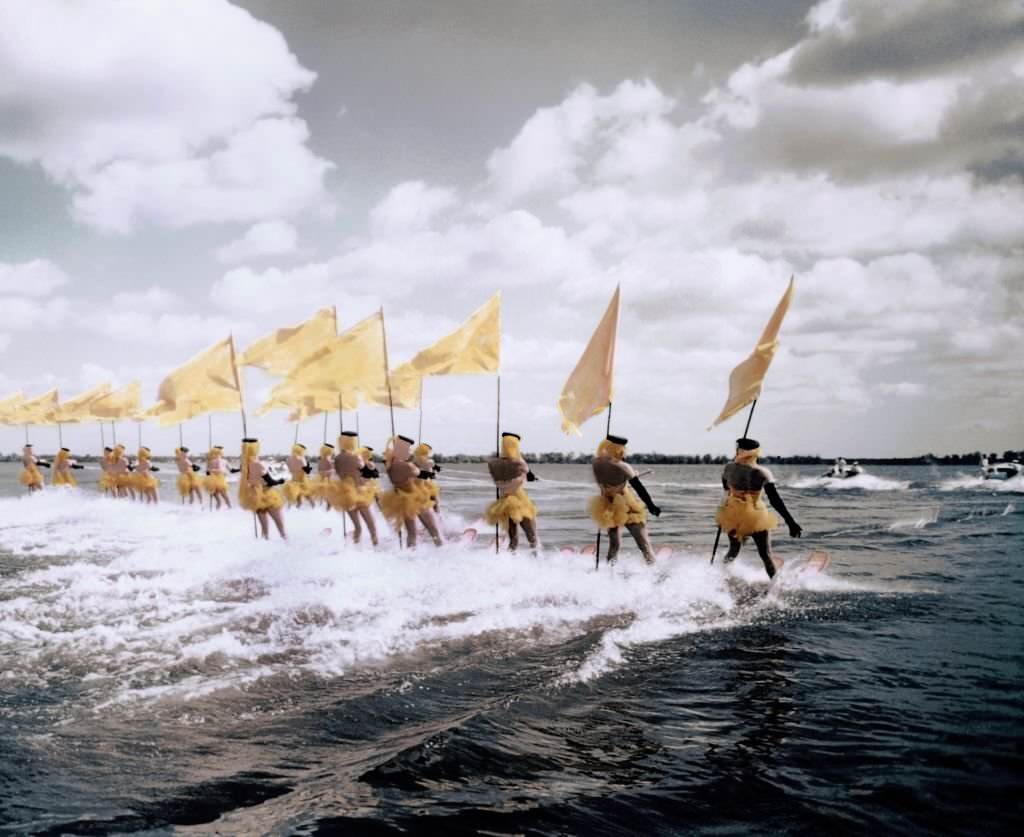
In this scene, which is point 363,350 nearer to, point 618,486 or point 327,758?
point 618,486

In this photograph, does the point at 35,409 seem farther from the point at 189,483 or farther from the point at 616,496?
the point at 616,496

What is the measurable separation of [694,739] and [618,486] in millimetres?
6736

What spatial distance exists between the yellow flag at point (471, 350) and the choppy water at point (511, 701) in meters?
4.20

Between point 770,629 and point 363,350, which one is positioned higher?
point 363,350

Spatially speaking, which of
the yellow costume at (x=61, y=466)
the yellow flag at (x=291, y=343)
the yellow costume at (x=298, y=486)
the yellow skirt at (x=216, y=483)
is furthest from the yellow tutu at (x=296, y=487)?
the yellow costume at (x=61, y=466)

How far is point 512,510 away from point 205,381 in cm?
948

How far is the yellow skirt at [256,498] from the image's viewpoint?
16.1 metres

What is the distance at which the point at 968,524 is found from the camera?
22.3 meters

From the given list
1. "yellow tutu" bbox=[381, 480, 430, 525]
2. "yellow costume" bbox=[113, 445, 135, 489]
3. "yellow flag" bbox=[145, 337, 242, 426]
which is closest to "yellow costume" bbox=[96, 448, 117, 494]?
"yellow costume" bbox=[113, 445, 135, 489]

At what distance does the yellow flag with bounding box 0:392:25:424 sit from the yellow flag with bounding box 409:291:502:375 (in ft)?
98.9

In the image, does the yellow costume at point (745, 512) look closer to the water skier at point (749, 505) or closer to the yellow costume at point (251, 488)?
the water skier at point (749, 505)

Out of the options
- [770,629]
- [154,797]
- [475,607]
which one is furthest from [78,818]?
[770,629]

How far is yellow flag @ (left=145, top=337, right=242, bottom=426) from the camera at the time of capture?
17.0 metres

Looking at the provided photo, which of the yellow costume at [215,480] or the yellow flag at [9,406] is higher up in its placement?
the yellow flag at [9,406]
